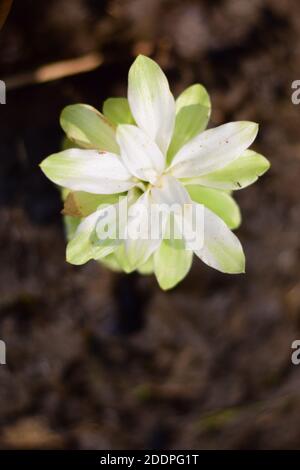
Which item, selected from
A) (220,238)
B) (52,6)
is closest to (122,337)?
(220,238)

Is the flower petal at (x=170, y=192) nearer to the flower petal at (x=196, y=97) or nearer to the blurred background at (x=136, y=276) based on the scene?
the flower petal at (x=196, y=97)

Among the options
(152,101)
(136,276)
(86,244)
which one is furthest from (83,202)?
(136,276)

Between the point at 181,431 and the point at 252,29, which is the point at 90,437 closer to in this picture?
the point at 181,431

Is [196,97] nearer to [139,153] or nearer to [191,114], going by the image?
[191,114]

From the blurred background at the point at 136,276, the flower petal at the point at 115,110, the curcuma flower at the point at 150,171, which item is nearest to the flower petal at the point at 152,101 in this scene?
the curcuma flower at the point at 150,171

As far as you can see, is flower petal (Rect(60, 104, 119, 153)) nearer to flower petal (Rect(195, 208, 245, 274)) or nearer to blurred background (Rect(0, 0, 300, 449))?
flower petal (Rect(195, 208, 245, 274))

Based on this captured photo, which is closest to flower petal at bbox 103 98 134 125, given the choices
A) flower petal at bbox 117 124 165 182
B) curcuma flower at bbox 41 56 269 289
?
curcuma flower at bbox 41 56 269 289

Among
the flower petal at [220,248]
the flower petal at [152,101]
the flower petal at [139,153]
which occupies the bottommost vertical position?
the flower petal at [220,248]
